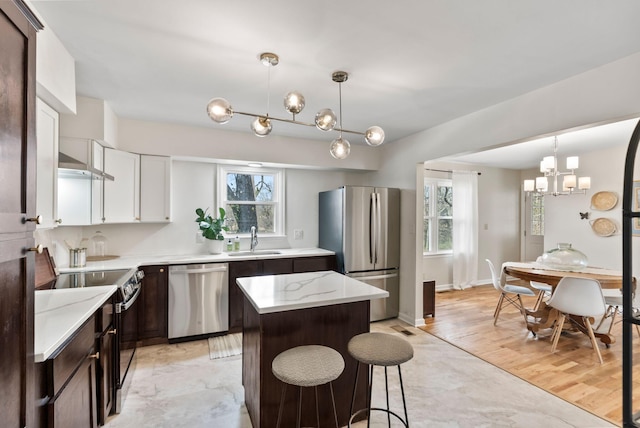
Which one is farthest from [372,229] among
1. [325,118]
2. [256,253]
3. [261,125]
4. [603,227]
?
[603,227]

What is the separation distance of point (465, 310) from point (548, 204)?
9.54 ft

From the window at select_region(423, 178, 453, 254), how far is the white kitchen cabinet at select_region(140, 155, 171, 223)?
14.2 ft

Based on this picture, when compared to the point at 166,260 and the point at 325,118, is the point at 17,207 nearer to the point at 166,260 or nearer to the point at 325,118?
the point at 325,118

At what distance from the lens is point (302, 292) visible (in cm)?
195

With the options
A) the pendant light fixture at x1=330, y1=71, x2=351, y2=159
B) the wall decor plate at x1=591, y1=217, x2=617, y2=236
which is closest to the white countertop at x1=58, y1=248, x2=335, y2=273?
the pendant light fixture at x1=330, y1=71, x2=351, y2=159

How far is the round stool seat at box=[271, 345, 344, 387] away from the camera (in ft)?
4.66

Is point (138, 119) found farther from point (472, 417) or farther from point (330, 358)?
point (472, 417)

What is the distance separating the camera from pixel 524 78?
233cm

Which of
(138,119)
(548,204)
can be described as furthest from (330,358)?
(548,204)

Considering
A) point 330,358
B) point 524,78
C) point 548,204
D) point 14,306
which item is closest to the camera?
point 14,306

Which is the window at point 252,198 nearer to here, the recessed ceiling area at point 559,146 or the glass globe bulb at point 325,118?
the recessed ceiling area at point 559,146

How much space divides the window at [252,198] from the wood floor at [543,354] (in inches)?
101

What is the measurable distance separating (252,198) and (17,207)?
3.42 meters

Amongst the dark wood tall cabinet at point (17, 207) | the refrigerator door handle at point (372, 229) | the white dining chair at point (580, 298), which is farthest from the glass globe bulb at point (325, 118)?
the white dining chair at point (580, 298)
